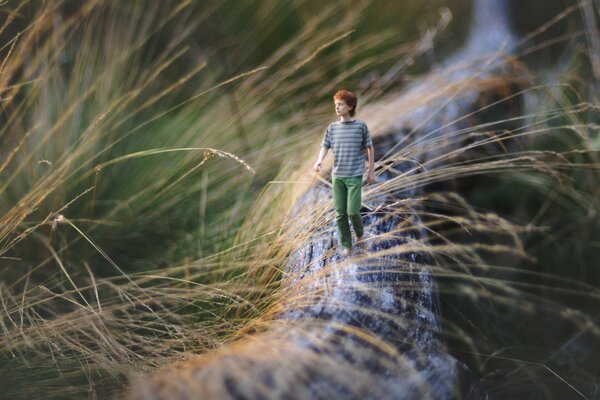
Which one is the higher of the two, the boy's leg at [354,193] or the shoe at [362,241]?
the boy's leg at [354,193]

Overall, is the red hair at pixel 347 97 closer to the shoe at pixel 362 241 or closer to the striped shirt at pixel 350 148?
the striped shirt at pixel 350 148

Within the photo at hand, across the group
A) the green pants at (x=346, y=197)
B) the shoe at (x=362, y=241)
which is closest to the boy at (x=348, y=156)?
the green pants at (x=346, y=197)

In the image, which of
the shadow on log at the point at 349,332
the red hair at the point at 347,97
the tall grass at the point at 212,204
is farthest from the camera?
the tall grass at the point at 212,204

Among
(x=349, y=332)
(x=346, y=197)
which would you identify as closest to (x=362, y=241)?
(x=346, y=197)

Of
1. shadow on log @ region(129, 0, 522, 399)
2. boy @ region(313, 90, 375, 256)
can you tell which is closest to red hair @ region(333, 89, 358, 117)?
boy @ region(313, 90, 375, 256)

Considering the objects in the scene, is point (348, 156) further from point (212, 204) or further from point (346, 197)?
point (212, 204)

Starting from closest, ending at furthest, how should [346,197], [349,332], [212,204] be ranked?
[349,332]
[346,197]
[212,204]

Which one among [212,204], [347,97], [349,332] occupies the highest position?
[347,97]

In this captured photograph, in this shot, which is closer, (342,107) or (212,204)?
(342,107)
